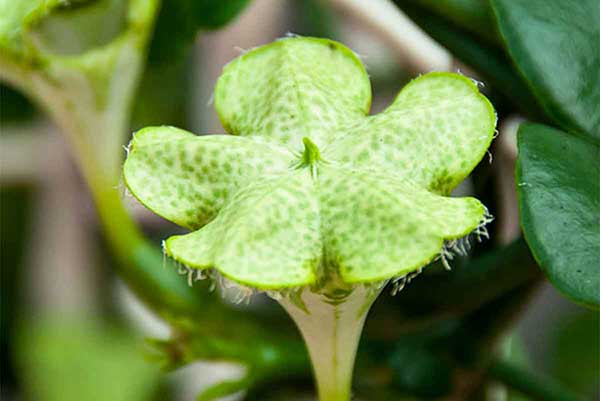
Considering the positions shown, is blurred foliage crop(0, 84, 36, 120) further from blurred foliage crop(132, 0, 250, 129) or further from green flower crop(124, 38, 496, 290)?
green flower crop(124, 38, 496, 290)

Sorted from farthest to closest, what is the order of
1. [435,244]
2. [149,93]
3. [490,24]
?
[149,93] → [490,24] → [435,244]

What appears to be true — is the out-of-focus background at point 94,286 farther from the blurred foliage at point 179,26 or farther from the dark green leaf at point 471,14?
the dark green leaf at point 471,14

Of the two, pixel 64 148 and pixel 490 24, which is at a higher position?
pixel 490 24

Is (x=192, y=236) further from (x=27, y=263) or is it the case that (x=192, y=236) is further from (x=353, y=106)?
(x=27, y=263)

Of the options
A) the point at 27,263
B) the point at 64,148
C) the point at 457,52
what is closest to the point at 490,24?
the point at 457,52

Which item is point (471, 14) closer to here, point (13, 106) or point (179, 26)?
point (179, 26)

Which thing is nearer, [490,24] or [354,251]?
[354,251]

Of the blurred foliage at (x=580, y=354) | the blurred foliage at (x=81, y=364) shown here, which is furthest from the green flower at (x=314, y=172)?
the blurred foliage at (x=81, y=364)
